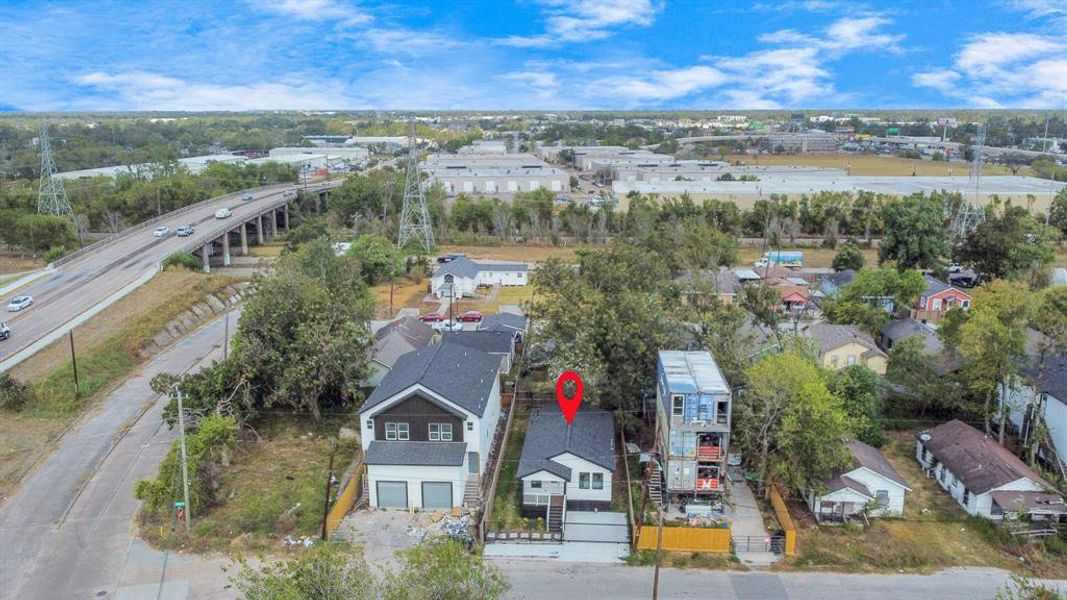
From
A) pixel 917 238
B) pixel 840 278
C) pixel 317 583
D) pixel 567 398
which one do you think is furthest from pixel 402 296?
pixel 317 583

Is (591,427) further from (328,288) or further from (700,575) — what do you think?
(328,288)

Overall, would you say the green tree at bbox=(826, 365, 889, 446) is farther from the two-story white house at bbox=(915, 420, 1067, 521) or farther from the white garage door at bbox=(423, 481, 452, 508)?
the white garage door at bbox=(423, 481, 452, 508)

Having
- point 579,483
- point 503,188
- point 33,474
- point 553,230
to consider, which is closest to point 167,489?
point 33,474

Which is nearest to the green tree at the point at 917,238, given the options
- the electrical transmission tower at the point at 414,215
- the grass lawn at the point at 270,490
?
the electrical transmission tower at the point at 414,215

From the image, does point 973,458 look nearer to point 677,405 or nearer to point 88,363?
point 677,405

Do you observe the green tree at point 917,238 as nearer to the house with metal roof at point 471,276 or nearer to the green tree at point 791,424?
the house with metal roof at point 471,276

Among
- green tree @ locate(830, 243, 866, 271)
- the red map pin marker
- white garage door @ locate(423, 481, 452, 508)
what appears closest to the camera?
white garage door @ locate(423, 481, 452, 508)

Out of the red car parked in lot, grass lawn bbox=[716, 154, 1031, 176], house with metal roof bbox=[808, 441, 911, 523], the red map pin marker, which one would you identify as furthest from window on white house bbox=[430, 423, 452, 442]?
grass lawn bbox=[716, 154, 1031, 176]
